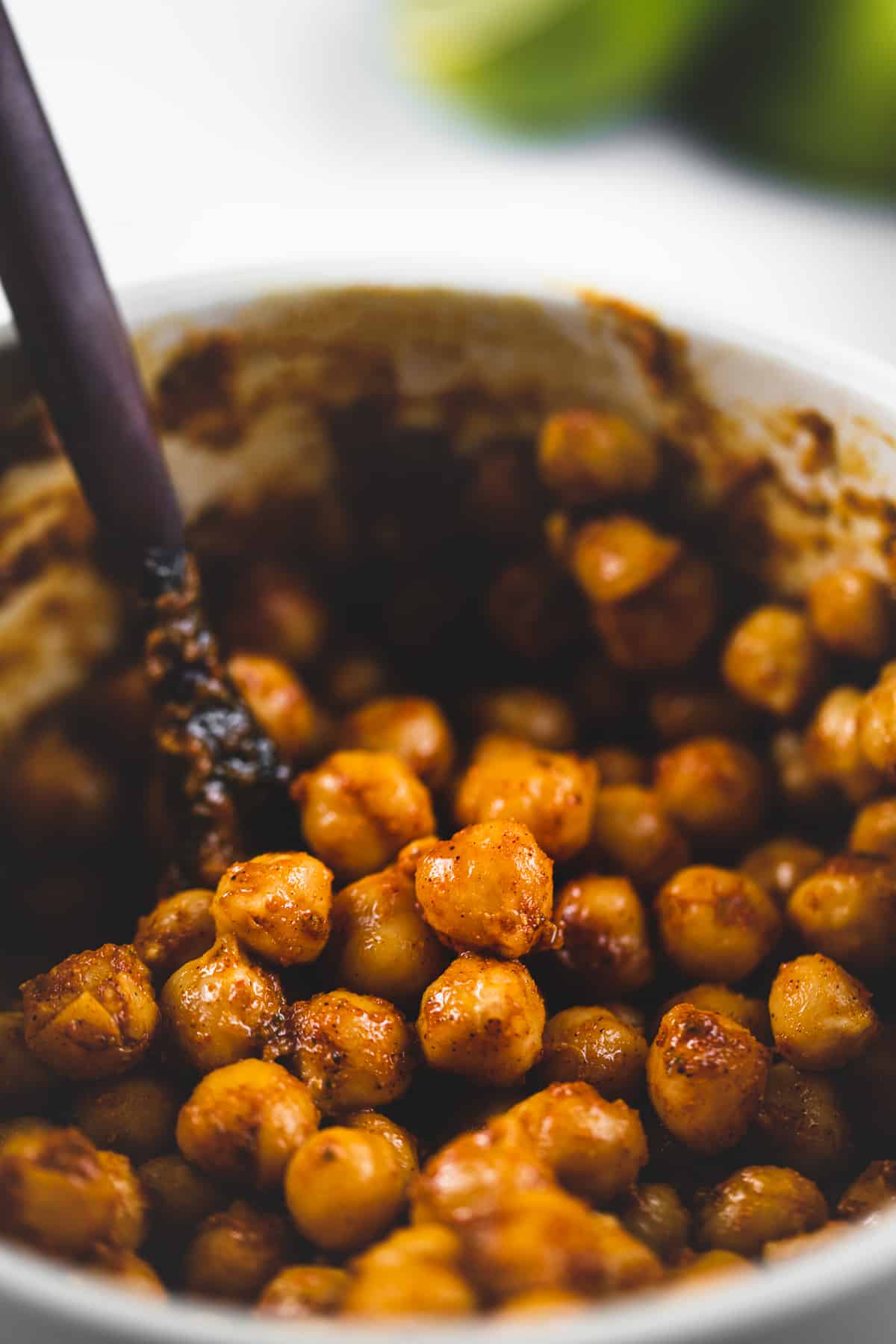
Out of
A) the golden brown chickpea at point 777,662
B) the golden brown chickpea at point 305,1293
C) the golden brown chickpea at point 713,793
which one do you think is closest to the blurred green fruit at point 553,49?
the golden brown chickpea at point 777,662

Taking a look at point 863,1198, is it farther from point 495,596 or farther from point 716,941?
point 495,596

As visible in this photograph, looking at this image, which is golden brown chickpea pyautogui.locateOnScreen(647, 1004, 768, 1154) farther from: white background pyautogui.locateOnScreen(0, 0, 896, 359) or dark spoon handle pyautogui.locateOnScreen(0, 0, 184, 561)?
white background pyautogui.locateOnScreen(0, 0, 896, 359)

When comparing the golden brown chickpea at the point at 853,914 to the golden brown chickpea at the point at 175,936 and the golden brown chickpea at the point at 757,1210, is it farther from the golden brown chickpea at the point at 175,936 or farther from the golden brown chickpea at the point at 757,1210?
the golden brown chickpea at the point at 175,936

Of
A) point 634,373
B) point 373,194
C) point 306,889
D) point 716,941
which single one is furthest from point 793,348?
point 373,194

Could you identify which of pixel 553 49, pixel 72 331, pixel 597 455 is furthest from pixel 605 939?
pixel 553 49

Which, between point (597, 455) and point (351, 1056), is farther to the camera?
point (597, 455)

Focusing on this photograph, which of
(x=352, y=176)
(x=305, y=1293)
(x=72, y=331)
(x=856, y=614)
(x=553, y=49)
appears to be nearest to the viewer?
(x=305, y=1293)

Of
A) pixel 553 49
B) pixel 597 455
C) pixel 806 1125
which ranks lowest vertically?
pixel 806 1125

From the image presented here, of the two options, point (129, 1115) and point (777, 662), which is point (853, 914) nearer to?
point (777, 662)
